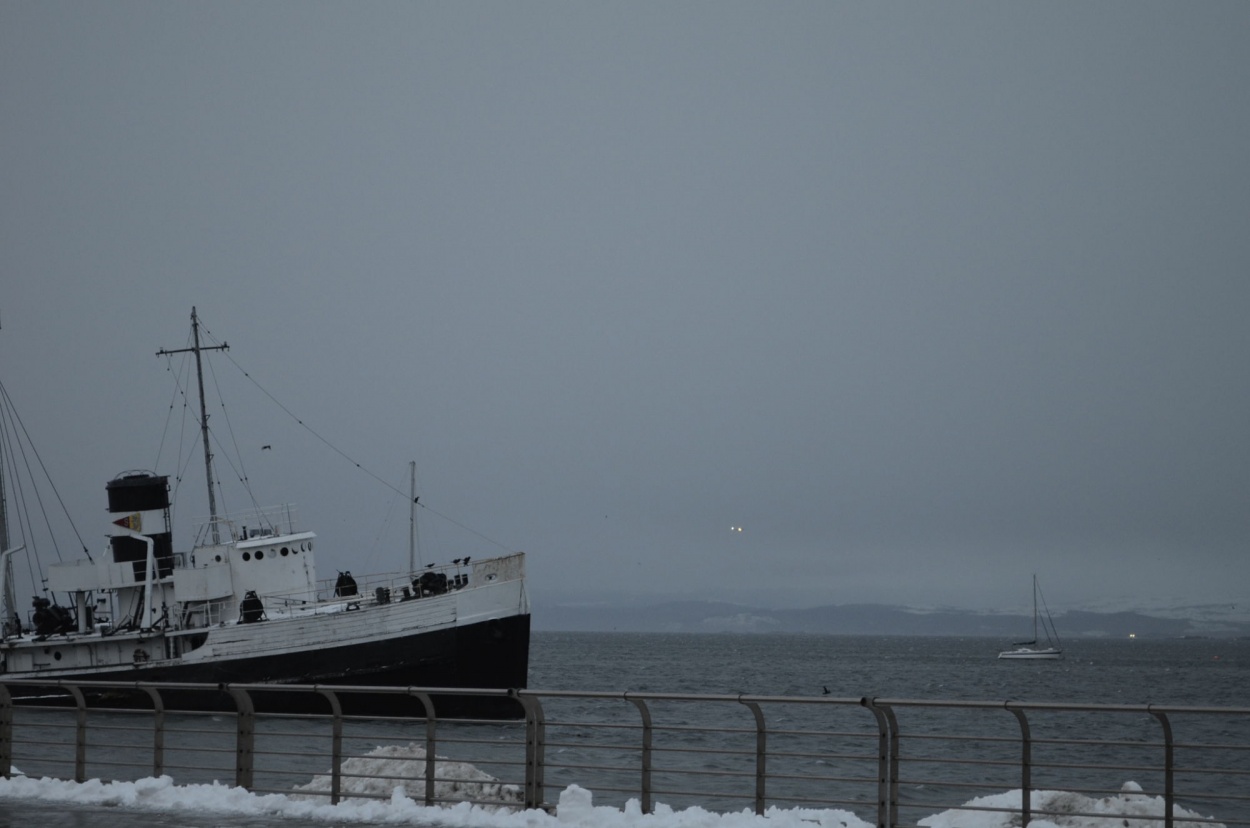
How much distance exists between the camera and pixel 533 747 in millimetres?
10492

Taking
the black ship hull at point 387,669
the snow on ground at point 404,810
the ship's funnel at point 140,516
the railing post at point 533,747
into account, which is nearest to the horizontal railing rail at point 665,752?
the railing post at point 533,747

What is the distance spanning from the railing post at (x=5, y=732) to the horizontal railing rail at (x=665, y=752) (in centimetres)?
2

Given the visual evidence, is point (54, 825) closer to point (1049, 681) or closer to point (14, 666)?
point (14, 666)

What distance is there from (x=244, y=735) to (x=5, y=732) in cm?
274

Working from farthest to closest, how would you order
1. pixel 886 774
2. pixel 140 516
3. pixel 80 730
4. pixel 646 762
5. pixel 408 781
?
pixel 140 516
pixel 408 781
pixel 80 730
pixel 646 762
pixel 886 774

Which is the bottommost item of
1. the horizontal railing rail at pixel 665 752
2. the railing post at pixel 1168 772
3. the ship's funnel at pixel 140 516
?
the horizontal railing rail at pixel 665 752

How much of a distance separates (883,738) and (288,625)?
91.4 feet

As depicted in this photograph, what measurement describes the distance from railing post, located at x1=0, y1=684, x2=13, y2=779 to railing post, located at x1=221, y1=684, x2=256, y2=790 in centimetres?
245

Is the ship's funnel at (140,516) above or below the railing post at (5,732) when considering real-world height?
above

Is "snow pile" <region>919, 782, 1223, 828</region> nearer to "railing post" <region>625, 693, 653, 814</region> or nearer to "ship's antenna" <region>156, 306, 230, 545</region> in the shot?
"railing post" <region>625, 693, 653, 814</region>

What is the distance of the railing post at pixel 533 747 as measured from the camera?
10.3 m

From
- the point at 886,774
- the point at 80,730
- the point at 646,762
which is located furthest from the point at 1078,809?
the point at 80,730

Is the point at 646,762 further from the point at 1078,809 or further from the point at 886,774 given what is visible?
the point at 1078,809

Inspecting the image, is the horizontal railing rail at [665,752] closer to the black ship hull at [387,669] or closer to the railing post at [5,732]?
the railing post at [5,732]
